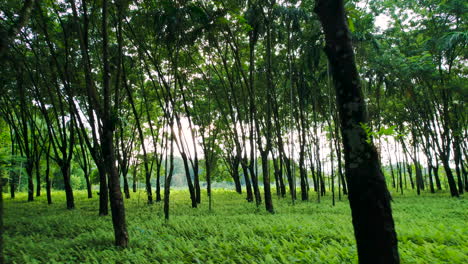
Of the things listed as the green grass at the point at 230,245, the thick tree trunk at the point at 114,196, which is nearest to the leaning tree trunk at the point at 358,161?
the green grass at the point at 230,245

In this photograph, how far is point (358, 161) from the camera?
2.73 metres

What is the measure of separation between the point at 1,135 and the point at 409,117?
3535 cm

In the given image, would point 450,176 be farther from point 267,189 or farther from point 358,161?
point 358,161

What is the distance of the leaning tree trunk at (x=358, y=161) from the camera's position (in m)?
2.60

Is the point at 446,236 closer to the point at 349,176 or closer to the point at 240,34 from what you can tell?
the point at 349,176

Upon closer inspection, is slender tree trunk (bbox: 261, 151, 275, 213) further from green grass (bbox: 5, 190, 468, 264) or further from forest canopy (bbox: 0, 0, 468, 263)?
green grass (bbox: 5, 190, 468, 264)

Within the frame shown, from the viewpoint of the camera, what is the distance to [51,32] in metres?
11.3

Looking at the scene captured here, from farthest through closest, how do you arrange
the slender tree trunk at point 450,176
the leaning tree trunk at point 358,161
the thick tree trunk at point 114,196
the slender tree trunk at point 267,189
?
the slender tree trunk at point 450,176
the slender tree trunk at point 267,189
the thick tree trunk at point 114,196
the leaning tree trunk at point 358,161

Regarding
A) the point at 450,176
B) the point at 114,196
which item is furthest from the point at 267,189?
the point at 450,176

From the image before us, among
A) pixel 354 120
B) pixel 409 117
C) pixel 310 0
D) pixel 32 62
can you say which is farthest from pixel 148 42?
pixel 409 117

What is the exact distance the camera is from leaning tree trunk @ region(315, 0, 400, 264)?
260 centimetres

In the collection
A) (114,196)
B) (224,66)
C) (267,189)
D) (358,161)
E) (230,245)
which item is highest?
(224,66)

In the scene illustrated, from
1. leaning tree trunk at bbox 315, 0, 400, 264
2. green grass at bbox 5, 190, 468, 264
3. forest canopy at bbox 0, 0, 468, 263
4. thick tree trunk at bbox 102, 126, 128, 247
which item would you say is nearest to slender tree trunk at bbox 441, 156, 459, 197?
forest canopy at bbox 0, 0, 468, 263

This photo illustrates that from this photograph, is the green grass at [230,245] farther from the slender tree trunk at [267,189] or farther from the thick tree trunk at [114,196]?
the slender tree trunk at [267,189]
